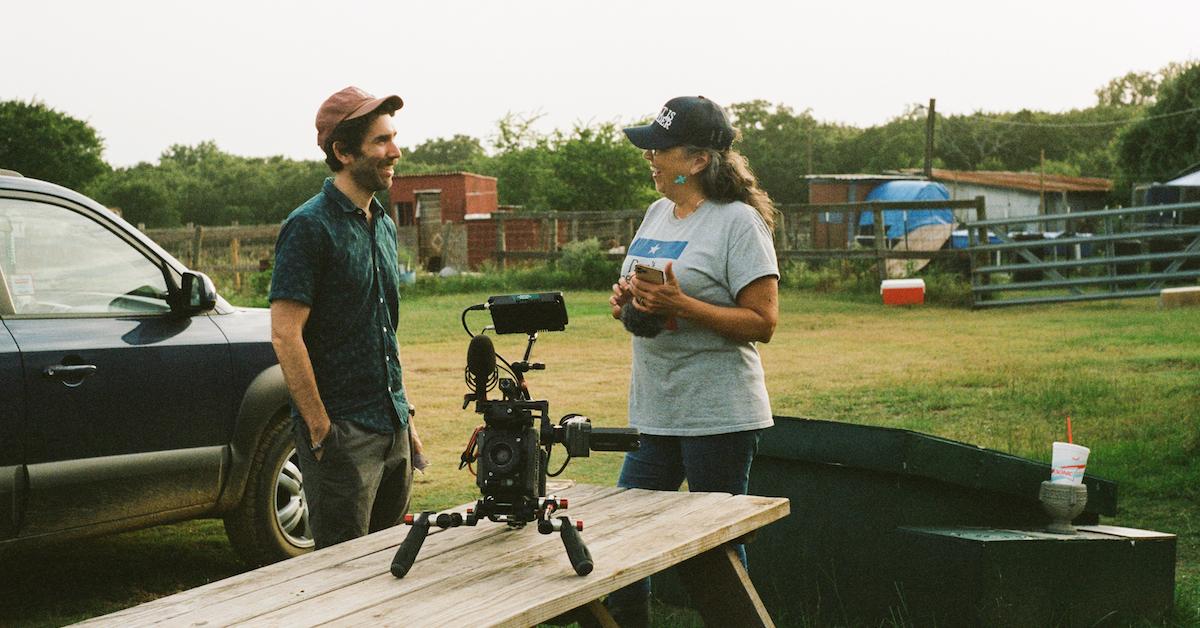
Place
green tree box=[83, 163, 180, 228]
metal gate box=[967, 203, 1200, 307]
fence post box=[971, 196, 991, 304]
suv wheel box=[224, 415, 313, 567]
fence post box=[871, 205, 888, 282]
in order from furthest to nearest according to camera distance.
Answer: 1. green tree box=[83, 163, 180, 228]
2. fence post box=[871, 205, 888, 282]
3. fence post box=[971, 196, 991, 304]
4. metal gate box=[967, 203, 1200, 307]
5. suv wheel box=[224, 415, 313, 567]

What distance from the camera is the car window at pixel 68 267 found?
15.7ft

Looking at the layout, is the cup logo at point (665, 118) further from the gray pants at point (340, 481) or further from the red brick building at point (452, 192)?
the red brick building at point (452, 192)

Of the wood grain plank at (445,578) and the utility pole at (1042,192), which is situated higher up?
the utility pole at (1042,192)

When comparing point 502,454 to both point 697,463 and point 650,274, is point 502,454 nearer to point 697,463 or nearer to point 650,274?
point 650,274

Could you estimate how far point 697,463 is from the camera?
3.58 m

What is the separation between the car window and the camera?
4773 mm

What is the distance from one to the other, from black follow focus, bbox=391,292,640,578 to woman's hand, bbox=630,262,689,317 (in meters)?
0.65

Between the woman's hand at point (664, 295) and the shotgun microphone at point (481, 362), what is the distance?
0.83 m

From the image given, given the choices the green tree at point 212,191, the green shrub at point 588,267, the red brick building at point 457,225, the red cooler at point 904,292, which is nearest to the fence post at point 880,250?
the red cooler at point 904,292

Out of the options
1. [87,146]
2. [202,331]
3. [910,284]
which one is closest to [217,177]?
[87,146]

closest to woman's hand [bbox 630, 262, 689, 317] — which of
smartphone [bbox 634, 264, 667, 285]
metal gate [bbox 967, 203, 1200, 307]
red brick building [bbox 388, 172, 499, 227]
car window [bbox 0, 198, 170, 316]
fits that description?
smartphone [bbox 634, 264, 667, 285]

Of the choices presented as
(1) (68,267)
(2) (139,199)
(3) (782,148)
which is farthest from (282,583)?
(3) (782,148)

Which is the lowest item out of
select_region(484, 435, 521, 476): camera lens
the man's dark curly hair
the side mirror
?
select_region(484, 435, 521, 476): camera lens

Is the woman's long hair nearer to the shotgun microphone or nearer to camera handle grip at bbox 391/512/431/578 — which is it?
the shotgun microphone
